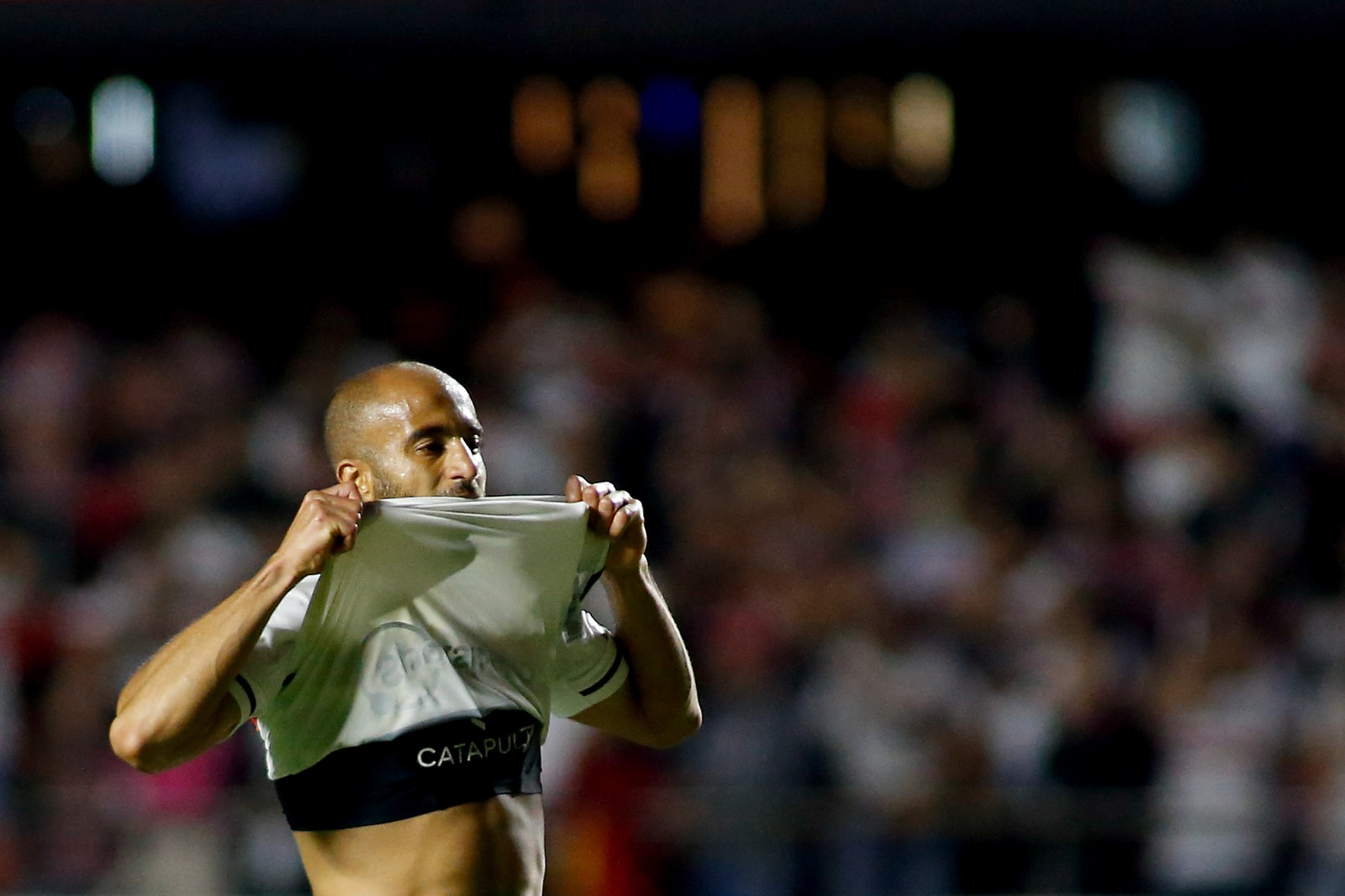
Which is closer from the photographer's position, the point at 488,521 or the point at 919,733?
the point at 488,521

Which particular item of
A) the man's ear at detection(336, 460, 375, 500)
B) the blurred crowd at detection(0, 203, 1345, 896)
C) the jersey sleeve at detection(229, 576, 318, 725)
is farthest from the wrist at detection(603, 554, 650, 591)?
the blurred crowd at detection(0, 203, 1345, 896)

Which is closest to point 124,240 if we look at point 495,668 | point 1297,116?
point 1297,116

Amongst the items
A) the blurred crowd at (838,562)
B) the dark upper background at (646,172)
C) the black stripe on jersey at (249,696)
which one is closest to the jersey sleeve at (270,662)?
the black stripe on jersey at (249,696)

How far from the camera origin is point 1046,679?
731 centimetres

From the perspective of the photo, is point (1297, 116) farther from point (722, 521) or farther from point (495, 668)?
point (495, 668)

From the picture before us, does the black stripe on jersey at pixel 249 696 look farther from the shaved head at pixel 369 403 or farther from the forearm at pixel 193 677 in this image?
the shaved head at pixel 369 403

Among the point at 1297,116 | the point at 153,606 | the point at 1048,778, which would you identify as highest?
the point at 1297,116

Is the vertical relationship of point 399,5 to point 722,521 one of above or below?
above

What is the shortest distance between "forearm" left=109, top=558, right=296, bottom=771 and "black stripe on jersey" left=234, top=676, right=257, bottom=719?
6 cm

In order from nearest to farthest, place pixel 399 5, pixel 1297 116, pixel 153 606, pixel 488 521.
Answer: pixel 488 521 → pixel 153 606 → pixel 399 5 → pixel 1297 116

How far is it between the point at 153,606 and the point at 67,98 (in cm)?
340

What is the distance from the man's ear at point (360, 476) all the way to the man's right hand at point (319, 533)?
0.78 feet

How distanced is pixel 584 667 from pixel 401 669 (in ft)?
1.20

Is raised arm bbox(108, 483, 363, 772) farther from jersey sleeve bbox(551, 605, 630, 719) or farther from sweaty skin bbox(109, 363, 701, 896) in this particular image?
jersey sleeve bbox(551, 605, 630, 719)
